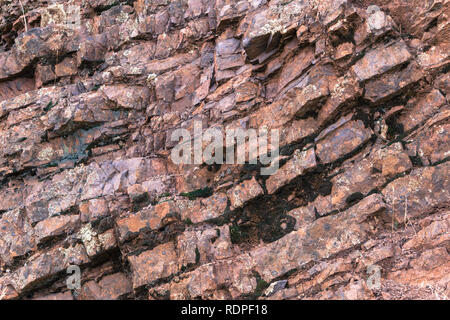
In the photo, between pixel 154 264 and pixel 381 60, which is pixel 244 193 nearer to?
pixel 154 264

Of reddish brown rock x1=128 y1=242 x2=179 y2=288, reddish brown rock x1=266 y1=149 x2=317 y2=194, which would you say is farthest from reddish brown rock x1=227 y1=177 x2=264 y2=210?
reddish brown rock x1=128 y1=242 x2=179 y2=288

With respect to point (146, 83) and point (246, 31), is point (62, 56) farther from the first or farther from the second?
point (246, 31)

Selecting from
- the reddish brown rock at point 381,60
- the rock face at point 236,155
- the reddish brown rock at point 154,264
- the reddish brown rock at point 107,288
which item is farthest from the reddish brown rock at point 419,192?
the reddish brown rock at point 107,288

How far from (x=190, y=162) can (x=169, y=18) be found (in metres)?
3.52

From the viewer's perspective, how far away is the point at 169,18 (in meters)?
8.59

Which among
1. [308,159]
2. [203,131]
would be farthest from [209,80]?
[308,159]
